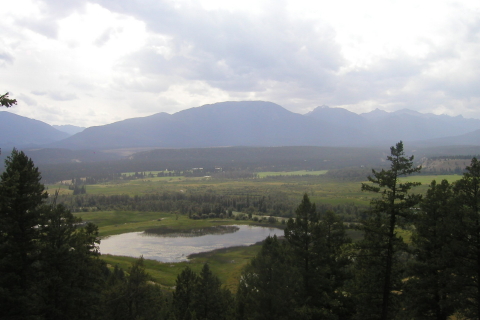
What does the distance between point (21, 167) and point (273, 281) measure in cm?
1840

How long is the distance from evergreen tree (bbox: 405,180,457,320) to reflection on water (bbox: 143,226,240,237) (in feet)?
277

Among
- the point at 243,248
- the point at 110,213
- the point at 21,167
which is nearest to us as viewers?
the point at 21,167

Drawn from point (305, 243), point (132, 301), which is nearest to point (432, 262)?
point (305, 243)

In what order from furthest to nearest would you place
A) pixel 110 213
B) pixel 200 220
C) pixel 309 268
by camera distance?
pixel 110 213 → pixel 200 220 → pixel 309 268

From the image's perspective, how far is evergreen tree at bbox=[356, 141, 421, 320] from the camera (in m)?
18.2

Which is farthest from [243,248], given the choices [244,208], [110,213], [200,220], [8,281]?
[110,213]

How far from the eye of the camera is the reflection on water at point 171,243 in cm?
7850

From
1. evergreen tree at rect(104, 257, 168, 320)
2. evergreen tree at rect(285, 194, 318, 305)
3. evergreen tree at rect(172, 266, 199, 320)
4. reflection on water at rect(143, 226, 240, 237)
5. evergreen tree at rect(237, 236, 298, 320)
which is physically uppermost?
evergreen tree at rect(285, 194, 318, 305)

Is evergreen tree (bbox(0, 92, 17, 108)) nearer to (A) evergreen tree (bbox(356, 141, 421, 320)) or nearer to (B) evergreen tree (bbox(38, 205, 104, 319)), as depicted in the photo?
(B) evergreen tree (bbox(38, 205, 104, 319))

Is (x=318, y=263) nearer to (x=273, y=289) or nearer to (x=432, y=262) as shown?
(x=273, y=289)

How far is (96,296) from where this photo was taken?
2109 cm

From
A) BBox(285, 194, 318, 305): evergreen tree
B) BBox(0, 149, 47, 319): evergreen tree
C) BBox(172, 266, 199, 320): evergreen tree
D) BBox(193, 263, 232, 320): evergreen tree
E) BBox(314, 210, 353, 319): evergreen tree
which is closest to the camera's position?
BBox(0, 149, 47, 319): evergreen tree

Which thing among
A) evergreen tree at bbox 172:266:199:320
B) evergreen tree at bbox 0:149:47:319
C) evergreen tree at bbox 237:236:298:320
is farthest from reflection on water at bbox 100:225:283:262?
evergreen tree at bbox 0:149:47:319

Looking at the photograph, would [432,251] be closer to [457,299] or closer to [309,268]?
[457,299]
